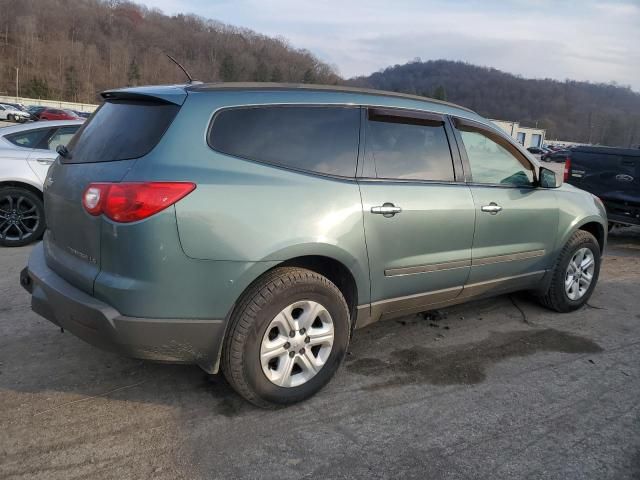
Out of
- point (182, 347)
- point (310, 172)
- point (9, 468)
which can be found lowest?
point (9, 468)

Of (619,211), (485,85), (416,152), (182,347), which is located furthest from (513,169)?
(485,85)

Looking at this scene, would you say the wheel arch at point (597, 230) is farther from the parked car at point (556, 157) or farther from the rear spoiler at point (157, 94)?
the parked car at point (556, 157)

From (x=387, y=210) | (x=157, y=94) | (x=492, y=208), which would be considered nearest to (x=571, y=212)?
(x=492, y=208)

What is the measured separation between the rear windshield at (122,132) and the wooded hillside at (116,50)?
9225 centimetres

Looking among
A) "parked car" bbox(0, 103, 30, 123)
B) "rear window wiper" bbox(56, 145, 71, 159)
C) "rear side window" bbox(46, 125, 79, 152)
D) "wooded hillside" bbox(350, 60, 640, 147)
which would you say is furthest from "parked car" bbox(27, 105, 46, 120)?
"wooded hillside" bbox(350, 60, 640, 147)

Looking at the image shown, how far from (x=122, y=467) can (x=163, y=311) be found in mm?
722

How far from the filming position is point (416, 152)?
3.62 metres

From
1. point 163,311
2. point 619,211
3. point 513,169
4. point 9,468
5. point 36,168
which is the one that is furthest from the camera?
point 619,211

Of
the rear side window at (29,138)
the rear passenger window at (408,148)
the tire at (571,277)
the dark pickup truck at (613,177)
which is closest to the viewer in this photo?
the rear passenger window at (408,148)

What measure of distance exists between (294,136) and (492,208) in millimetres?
1688

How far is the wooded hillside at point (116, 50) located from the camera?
96.5 meters

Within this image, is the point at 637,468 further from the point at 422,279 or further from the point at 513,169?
the point at 513,169

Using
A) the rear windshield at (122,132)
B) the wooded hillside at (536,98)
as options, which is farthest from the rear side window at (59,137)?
the wooded hillside at (536,98)

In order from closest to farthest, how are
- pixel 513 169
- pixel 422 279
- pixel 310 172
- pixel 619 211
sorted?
pixel 310 172 → pixel 422 279 → pixel 513 169 → pixel 619 211
